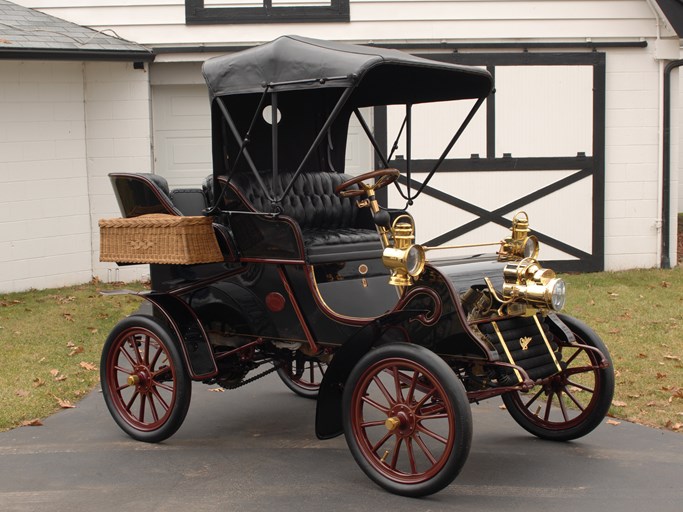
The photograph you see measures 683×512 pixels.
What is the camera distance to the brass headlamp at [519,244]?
5562mm

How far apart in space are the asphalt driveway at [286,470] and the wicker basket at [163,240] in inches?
43.8

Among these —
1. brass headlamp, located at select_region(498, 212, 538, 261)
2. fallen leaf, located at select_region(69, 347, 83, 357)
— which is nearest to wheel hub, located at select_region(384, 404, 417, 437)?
brass headlamp, located at select_region(498, 212, 538, 261)

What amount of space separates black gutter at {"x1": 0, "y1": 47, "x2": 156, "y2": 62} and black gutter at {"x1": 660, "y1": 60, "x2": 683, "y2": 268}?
6.37 metres

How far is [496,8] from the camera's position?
12383 mm

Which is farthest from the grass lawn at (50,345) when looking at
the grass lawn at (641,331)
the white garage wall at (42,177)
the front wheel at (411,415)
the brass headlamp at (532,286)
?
the grass lawn at (641,331)

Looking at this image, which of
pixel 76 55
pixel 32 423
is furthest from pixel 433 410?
pixel 76 55

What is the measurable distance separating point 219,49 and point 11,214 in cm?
319

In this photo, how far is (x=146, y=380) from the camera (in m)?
6.00

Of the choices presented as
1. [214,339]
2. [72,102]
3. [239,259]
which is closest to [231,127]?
[239,259]

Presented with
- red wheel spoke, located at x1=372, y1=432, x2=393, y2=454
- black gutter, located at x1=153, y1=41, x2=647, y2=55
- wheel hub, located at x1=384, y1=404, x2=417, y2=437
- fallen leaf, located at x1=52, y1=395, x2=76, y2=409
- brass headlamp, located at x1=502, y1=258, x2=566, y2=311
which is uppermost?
black gutter, located at x1=153, y1=41, x2=647, y2=55

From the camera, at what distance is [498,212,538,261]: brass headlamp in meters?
5.56

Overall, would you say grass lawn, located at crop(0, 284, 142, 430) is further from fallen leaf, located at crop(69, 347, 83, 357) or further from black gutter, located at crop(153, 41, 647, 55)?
black gutter, located at crop(153, 41, 647, 55)

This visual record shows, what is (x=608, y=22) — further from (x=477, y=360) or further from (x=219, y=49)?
(x=477, y=360)

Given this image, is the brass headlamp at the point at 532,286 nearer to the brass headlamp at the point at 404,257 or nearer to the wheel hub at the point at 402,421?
the brass headlamp at the point at 404,257
